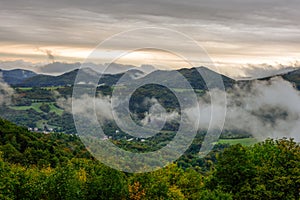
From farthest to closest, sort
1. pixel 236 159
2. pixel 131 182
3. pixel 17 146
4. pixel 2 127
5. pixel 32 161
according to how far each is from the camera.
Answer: pixel 2 127
pixel 17 146
pixel 32 161
pixel 131 182
pixel 236 159

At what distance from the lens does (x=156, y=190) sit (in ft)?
161

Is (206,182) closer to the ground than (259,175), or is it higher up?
closer to the ground

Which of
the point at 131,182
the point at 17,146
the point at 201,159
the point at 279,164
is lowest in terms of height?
the point at 201,159

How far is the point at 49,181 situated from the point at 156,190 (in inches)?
508

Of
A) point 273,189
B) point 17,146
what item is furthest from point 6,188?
point 17,146

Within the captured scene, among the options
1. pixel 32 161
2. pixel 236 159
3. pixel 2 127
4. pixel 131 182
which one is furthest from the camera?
pixel 2 127

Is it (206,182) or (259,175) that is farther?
(206,182)

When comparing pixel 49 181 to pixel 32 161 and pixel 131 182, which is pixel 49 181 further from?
pixel 32 161

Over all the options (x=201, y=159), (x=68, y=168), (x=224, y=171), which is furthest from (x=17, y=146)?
(x=201, y=159)

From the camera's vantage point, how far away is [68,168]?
4897 centimetres

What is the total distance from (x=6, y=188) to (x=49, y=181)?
189 inches

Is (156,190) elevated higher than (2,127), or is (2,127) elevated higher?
(156,190)

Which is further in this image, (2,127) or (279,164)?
(2,127)

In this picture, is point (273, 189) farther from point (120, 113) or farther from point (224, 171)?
point (120, 113)
